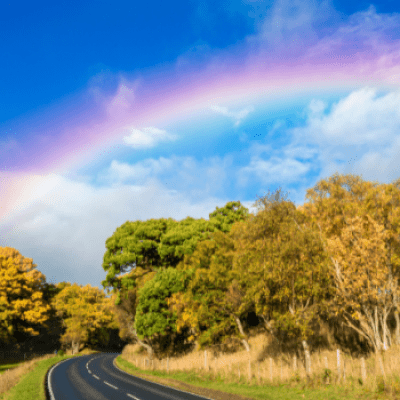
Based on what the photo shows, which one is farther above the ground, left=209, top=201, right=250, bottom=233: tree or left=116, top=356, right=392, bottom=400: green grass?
left=209, top=201, right=250, bottom=233: tree

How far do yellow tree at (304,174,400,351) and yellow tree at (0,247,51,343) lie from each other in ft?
129

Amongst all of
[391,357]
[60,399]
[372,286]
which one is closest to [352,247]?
[372,286]

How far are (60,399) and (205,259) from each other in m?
14.5

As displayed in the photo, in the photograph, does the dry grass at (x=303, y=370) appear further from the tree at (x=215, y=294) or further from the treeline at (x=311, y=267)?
the tree at (x=215, y=294)

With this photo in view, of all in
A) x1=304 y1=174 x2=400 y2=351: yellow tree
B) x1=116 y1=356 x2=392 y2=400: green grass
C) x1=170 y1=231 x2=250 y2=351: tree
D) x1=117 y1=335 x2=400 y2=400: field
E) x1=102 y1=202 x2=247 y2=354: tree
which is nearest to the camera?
x1=116 y1=356 x2=392 y2=400: green grass

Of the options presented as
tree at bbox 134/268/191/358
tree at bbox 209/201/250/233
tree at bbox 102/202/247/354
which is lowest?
tree at bbox 134/268/191/358

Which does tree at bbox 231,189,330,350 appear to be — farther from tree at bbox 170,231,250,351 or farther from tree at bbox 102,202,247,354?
tree at bbox 102,202,247,354

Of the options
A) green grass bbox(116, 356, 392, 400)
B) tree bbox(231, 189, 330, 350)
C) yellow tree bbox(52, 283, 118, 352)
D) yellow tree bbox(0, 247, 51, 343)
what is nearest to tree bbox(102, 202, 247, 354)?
yellow tree bbox(0, 247, 51, 343)

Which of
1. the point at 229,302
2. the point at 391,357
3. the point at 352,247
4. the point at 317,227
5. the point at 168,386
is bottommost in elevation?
the point at 168,386

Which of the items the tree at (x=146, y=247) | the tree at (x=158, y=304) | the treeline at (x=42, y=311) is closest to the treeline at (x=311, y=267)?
the tree at (x=158, y=304)

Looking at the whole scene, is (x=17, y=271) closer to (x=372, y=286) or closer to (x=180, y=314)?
(x=180, y=314)

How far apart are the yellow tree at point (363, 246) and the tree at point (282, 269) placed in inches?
44.1

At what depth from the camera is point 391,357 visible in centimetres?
1605

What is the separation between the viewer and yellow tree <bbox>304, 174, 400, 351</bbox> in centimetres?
1819
